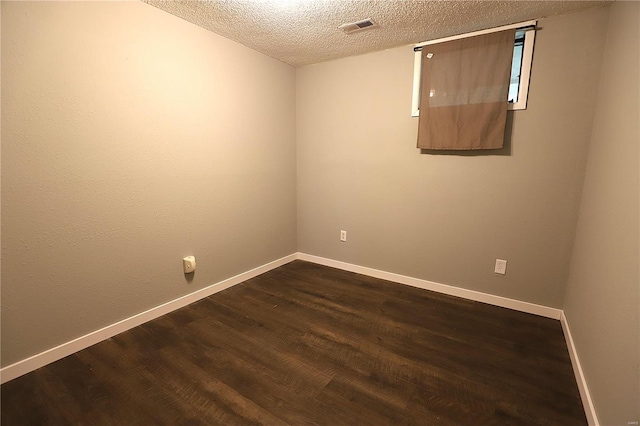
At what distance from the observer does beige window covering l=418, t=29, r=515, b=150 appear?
2.08m

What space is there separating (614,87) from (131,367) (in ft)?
10.3

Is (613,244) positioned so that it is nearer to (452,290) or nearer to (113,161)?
(452,290)

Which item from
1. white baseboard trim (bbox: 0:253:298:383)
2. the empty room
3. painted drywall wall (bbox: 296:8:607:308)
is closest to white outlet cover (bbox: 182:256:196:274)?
the empty room

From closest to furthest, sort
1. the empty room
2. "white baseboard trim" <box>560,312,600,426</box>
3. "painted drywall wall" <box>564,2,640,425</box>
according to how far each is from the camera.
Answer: "painted drywall wall" <box>564,2,640,425</box> → "white baseboard trim" <box>560,312,600,426</box> → the empty room

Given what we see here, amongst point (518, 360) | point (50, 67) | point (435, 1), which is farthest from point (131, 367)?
point (435, 1)

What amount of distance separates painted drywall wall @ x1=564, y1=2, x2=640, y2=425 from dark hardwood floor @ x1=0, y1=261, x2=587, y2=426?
31cm

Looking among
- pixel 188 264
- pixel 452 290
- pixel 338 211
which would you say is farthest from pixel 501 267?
pixel 188 264

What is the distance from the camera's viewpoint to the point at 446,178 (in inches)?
96.6

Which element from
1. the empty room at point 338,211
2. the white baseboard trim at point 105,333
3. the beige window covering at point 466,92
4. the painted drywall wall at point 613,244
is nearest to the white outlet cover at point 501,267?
the empty room at point 338,211

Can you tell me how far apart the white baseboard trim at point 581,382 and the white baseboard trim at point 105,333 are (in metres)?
2.51

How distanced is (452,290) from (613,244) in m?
1.37

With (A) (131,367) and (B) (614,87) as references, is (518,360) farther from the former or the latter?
(A) (131,367)

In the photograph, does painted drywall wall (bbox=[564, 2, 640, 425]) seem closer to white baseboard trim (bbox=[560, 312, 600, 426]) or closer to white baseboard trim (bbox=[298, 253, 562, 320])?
white baseboard trim (bbox=[560, 312, 600, 426])

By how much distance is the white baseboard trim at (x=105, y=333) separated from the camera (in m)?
1.53
